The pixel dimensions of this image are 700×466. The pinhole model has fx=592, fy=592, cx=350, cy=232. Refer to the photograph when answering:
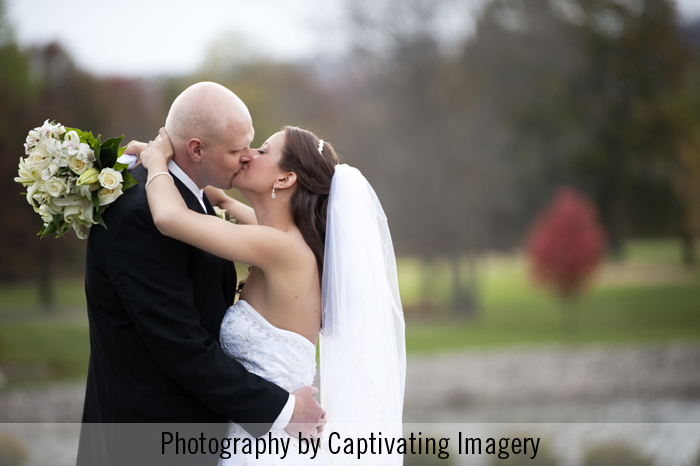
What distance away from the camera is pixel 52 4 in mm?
14398

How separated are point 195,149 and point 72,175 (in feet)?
1.73

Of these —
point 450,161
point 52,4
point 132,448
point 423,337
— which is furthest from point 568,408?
point 52,4

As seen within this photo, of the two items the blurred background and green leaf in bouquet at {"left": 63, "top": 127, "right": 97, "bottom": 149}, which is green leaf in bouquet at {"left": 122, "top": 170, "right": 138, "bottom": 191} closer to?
green leaf in bouquet at {"left": 63, "top": 127, "right": 97, "bottom": 149}

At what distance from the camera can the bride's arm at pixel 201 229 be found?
2346 millimetres

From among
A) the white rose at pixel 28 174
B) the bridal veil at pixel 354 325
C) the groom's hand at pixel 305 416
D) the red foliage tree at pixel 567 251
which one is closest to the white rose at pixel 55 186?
the white rose at pixel 28 174

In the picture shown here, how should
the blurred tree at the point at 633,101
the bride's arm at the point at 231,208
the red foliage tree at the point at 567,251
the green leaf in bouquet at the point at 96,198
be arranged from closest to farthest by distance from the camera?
the green leaf in bouquet at the point at 96,198
the bride's arm at the point at 231,208
the red foliage tree at the point at 567,251
the blurred tree at the point at 633,101

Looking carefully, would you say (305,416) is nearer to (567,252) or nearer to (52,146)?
(52,146)

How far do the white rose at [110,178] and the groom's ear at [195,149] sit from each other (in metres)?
0.31

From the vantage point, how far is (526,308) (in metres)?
18.4

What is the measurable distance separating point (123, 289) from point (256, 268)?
26.4 inches

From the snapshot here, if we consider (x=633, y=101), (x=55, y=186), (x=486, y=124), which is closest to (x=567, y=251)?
(x=486, y=124)

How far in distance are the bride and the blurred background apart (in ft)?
37.4

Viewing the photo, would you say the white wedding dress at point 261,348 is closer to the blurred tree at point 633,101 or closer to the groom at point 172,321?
the groom at point 172,321

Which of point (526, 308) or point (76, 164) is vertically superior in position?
point (526, 308)
